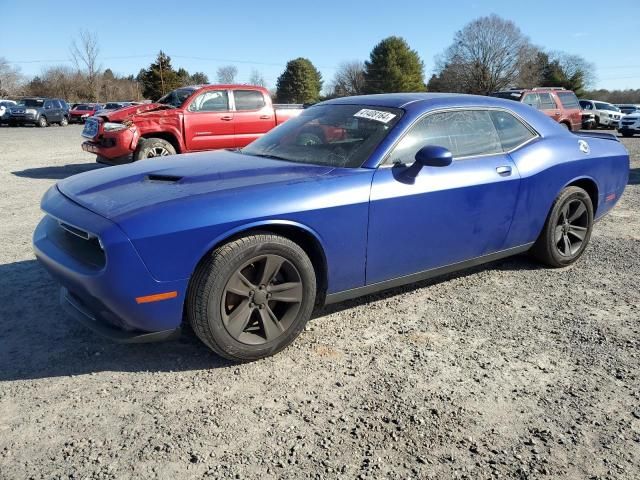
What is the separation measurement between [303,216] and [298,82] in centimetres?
8691

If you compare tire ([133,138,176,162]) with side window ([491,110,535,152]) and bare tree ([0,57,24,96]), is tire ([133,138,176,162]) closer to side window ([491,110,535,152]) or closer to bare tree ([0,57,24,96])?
side window ([491,110,535,152])

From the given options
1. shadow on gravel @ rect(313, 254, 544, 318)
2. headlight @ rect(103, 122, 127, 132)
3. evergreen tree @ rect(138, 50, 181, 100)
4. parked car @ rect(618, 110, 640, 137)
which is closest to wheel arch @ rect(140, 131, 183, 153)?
headlight @ rect(103, 122, 127, 132)

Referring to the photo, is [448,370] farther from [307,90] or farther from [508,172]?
[307,90]

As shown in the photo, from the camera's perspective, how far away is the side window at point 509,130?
3.89m

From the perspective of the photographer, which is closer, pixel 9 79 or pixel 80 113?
pixel 80 113

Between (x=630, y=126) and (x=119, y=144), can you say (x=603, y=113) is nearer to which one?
(x=630, y=126)

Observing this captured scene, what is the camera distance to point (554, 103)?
50.1ft

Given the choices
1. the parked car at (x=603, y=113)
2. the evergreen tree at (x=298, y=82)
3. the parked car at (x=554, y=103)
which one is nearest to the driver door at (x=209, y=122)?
the parked car at (x=554, y=103)

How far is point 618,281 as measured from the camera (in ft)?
13.5

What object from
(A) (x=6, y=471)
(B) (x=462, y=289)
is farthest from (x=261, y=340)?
(B) (x=462, y=289)

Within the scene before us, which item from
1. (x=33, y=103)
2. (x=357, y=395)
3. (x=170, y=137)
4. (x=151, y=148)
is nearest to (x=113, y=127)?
(x=151, y=148)

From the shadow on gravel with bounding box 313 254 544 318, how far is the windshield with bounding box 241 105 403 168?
1048mm

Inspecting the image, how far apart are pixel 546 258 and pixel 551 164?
2.71ft

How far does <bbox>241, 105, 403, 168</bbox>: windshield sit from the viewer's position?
10.8ft
